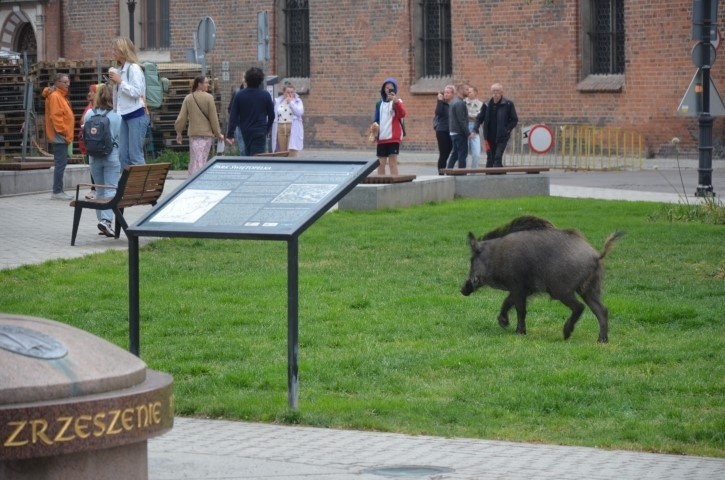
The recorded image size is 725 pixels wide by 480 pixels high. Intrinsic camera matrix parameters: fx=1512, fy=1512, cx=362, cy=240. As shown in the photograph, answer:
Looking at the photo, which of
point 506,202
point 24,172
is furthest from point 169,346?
point 24,172

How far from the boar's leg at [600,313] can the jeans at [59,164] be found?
13004mm

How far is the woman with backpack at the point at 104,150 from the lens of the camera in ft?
55.4

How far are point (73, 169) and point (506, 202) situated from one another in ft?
23.9

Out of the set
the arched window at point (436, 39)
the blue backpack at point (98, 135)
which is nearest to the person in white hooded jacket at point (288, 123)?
the arched window at point (436, 39)

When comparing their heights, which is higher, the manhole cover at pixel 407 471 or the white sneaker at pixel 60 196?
the white sneaker at pixel 60 196

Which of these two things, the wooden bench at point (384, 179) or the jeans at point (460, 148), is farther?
the jeans at point (460, 148)

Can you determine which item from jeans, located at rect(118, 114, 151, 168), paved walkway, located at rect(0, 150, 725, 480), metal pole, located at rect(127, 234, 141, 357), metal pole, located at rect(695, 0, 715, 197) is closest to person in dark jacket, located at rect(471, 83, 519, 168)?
metal pole, located at rect(695, 0, 715, 197)

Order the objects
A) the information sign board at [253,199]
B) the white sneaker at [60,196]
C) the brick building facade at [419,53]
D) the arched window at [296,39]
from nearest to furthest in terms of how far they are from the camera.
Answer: the information sign board at [253,199] < the white sneaker at [60,196] < the brick building facade at [419,53] < the arched window at [296,39]

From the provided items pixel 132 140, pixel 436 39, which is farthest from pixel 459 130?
pixel 436 39

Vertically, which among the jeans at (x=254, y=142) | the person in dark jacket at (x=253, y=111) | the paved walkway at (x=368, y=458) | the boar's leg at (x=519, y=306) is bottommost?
the paved walkway at (x=368, y=458)

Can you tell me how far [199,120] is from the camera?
824 inches

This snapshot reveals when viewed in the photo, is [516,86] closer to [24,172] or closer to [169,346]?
[24,172]

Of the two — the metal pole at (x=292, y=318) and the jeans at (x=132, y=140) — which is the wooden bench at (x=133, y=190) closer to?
the jeans at (x=132, y=140)

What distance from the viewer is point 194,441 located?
7.50 m
